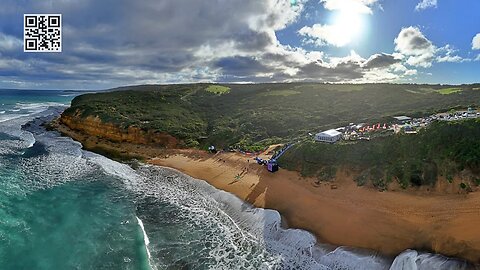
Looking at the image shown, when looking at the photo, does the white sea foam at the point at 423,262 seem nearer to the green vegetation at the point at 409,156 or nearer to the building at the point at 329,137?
the green vegetation at the point at 409,156

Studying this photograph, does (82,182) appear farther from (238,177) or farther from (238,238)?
(238,238)

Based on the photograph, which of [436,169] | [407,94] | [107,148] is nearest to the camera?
[436,169]

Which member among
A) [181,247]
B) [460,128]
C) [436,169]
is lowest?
[181,247]

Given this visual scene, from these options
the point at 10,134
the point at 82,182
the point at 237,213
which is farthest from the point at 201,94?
the point at 237,213

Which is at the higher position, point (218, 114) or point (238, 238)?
point (218, 114)

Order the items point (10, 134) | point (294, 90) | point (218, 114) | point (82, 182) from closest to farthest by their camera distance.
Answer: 1. point (82, 182)
2. point (10, 134)
3. point (218, 114)
4. point (294, 90)

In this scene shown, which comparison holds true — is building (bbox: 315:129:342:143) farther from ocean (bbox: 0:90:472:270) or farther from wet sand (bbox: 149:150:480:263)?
ocean (bbox: 0:90:472:270)

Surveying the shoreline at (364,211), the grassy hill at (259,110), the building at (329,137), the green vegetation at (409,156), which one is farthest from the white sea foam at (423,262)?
the grassy hill at (259,110)
